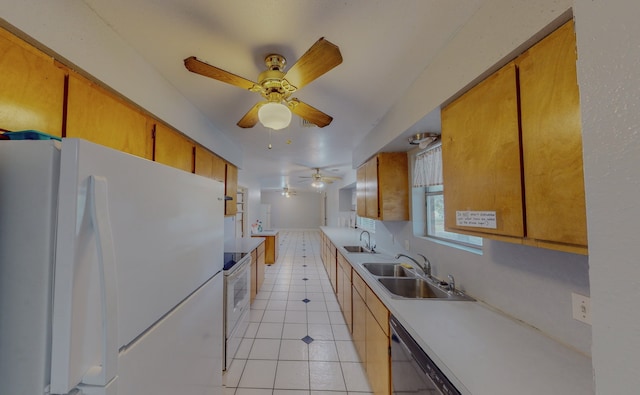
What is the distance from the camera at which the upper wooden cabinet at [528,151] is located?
28.2 inches

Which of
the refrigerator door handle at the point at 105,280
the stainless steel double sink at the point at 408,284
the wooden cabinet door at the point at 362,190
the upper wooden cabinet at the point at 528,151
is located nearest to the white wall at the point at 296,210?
the wooden cabinet door at the point at 362,190

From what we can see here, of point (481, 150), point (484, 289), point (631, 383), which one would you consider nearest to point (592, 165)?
point (631, 383)

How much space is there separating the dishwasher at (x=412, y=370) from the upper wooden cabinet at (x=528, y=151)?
628mm

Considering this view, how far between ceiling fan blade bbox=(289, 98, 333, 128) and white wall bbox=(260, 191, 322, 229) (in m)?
10.4

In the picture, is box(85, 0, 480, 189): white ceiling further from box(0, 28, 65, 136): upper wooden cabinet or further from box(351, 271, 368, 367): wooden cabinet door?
box(351, 271, 368, 367): wooden cabinet door

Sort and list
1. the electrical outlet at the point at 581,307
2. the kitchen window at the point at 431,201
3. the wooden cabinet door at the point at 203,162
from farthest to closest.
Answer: the wooden cabinet door at the point at 203,162 < the kitchen window at the point at 431,201 < the electrical outlet at the point at 581,307

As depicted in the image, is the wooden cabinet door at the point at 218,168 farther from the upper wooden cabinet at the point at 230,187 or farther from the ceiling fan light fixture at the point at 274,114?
the ceiling fan light fixture at the point at 274,114

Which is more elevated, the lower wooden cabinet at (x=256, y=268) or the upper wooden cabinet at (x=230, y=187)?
the upper wooden cabinet at (x=230, y=187)

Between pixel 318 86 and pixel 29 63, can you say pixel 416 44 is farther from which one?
pixel 29 63

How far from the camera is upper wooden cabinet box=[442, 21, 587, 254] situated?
716 mm

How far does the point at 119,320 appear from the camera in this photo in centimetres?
64

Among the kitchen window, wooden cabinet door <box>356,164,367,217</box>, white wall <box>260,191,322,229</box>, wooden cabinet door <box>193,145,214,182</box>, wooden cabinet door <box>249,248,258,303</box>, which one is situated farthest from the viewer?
white wall <box>260,191,322,229</box>

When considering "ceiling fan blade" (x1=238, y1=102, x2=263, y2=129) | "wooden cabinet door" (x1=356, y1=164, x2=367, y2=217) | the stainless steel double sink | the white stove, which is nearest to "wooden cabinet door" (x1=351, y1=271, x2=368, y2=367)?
the stainless steel double sink

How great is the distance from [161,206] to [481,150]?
1.41m
